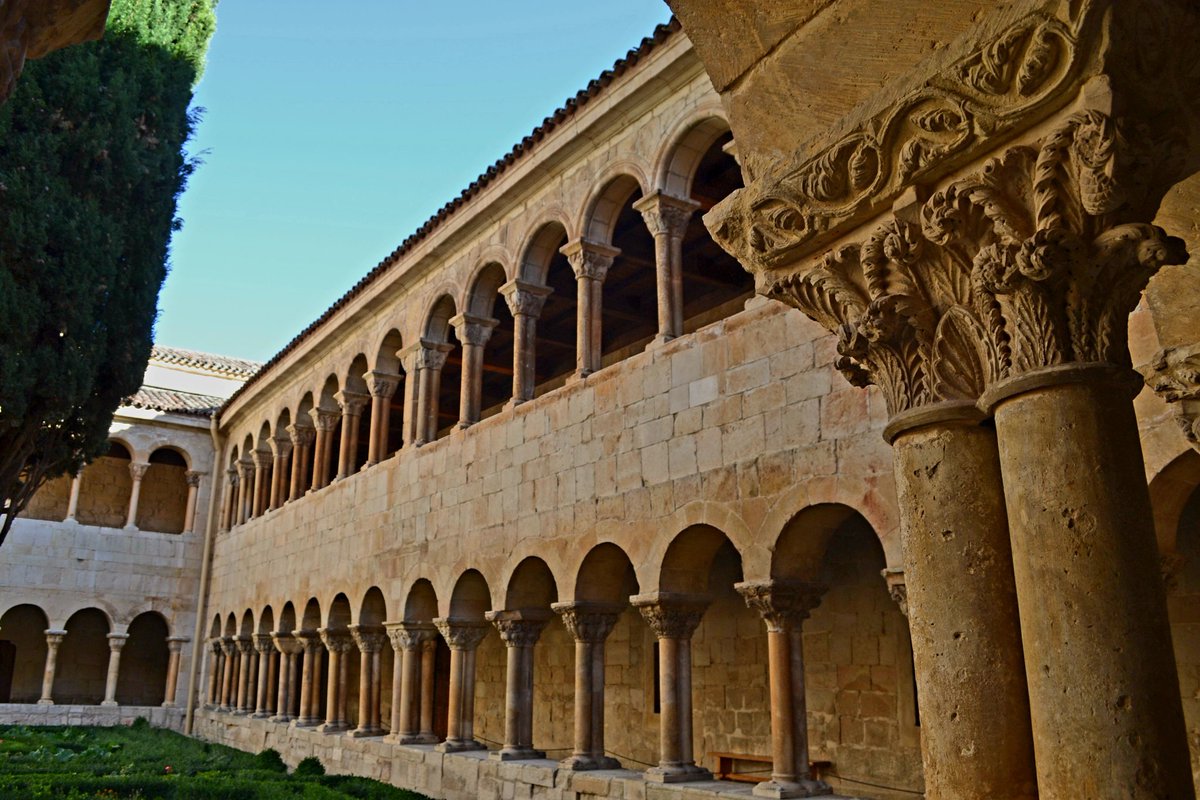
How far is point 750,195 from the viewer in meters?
3.23

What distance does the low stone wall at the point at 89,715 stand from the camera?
20.5 meters

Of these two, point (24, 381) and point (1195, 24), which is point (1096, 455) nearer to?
point (1195, 24)

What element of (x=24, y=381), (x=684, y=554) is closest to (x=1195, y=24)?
(x=684, y=554)

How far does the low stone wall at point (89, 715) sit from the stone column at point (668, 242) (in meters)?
17.1

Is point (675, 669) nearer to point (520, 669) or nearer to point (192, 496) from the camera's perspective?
point (520, 669)

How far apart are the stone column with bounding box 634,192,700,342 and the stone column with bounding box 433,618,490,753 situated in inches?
183

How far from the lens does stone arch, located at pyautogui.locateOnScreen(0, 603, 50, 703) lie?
76.2ft

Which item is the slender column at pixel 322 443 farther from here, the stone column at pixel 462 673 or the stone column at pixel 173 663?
the stone column at pixel 173 663

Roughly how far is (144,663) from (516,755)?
17.3m

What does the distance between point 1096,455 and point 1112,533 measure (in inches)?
7.5

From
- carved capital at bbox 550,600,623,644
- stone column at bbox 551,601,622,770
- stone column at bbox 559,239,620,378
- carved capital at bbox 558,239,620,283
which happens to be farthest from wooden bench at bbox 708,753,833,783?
carved capital at bbox 558,239,620,283

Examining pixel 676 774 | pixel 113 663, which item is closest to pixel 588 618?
pixel 676 774

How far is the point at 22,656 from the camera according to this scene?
23.4m

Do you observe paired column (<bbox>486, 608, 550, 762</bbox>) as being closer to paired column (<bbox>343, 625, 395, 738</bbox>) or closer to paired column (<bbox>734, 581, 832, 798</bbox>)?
paired column (<bbox>734, 581, 832, 798</bbox>)
